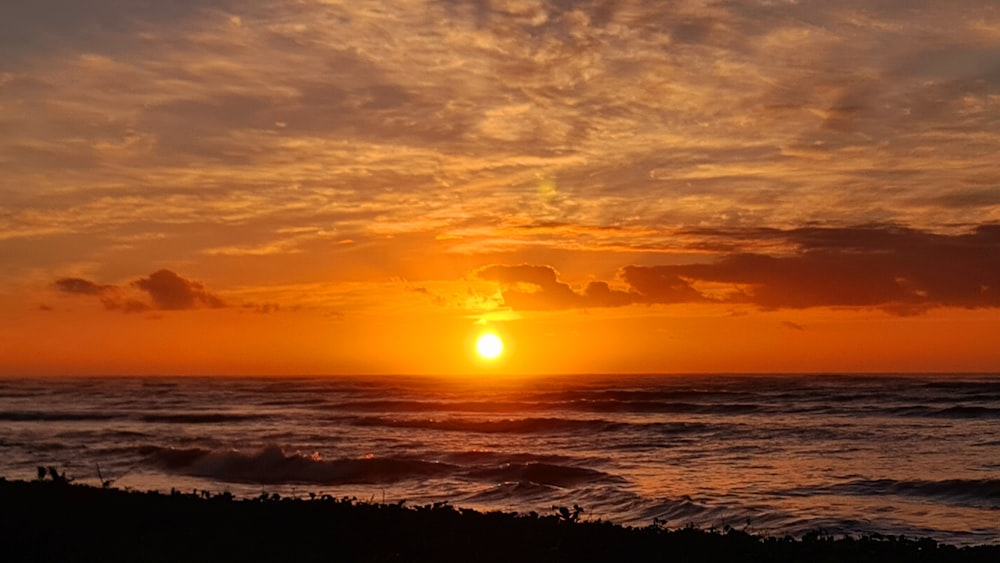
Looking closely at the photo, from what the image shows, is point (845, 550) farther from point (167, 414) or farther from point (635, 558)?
point (167, 414)

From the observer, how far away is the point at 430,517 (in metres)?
15.6

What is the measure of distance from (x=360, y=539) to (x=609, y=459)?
80.7 ft

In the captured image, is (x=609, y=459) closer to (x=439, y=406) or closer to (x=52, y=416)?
(x=439, y=406)

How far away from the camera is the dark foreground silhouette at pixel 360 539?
1265 cm

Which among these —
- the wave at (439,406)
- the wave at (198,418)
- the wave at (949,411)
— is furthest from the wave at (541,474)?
the wave at (439,406)

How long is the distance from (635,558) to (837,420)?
153ft

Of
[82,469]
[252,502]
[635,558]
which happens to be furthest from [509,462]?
[635,558]

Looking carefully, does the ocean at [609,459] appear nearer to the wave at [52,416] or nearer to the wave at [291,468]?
the wave at [291,468]

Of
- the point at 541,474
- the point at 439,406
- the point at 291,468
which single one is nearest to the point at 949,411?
the point at 439,406

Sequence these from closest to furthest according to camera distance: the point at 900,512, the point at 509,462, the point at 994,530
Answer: the point at 994,530 → the point at 900,512 → the point at 509,462

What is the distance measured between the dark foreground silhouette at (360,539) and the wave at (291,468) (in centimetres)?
1516

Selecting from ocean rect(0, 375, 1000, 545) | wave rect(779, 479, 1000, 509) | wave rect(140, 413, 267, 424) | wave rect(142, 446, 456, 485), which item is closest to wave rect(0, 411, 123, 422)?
ocean rect(0, 375, 1000, 545)

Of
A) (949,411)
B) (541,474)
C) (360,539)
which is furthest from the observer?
(949,411)

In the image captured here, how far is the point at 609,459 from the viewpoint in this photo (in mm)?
37406
